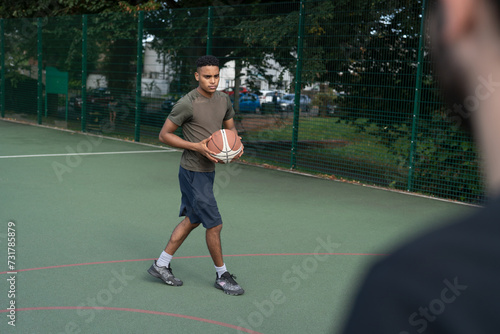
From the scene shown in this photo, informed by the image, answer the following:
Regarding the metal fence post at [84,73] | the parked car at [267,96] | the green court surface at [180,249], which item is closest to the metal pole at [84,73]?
the metal fence post at [84,73]

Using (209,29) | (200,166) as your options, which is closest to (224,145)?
(200,166)

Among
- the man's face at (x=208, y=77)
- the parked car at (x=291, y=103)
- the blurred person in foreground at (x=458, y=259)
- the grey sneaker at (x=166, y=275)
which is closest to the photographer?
the blurred person in foreground at (x=458, y=259)

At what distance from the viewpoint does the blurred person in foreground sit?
0.61 metres

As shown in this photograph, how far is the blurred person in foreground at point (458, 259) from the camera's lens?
61 centimetres

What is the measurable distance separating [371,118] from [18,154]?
6.79 meters

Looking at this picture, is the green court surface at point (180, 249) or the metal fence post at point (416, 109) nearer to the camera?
the green court surface at point (180, 249)

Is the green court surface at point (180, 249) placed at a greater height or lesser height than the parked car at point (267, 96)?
lesser

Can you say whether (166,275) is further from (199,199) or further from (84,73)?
(84,73)

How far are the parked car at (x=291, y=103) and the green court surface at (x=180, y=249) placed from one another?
3.85ft

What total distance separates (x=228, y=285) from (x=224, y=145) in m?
1.09

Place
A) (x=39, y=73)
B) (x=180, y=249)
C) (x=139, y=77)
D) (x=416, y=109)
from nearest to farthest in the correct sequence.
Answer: (x=180, y=249), (x=416, y=109), (x=139, y=77), (x=39, y=73)

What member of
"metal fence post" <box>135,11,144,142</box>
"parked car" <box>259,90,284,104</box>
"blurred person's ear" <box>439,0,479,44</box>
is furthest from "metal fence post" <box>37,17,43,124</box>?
"blurred person's ear" <box>439,0,479,44</box>

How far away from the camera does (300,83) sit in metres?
11.4

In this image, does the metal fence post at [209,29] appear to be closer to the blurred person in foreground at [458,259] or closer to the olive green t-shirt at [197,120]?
the olive green t-shirt at [197,120]
